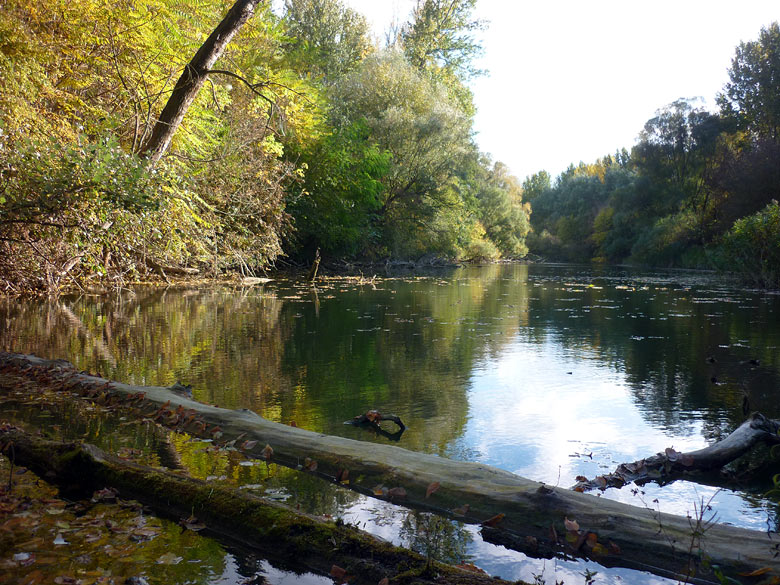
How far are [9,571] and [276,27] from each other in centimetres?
2459

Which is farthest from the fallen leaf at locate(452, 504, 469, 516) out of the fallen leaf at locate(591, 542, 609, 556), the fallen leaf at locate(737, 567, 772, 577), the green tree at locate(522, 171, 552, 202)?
the green tree at locate(522, 171, 552, 202)

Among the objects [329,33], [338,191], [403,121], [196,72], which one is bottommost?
[196,72]

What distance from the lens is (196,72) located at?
11.1m

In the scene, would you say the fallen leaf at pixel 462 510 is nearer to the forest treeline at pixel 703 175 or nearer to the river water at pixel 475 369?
the river water at pixel 475 369

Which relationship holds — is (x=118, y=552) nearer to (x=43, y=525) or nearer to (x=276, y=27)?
(x=43, y=525)

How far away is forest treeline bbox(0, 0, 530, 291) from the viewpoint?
922 cm

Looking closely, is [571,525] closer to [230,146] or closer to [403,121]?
[230,146]

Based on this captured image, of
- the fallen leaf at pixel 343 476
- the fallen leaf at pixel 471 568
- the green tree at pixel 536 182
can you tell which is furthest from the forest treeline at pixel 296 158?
the green tree at pixel 536 182

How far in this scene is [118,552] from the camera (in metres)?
3.55

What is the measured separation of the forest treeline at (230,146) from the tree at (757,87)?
18938mm

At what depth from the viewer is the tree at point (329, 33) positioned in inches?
1740

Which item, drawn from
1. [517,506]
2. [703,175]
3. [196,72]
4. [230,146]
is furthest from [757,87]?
[517,506]

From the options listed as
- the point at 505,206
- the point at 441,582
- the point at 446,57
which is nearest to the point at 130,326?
the point at 441,582

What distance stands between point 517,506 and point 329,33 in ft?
154
